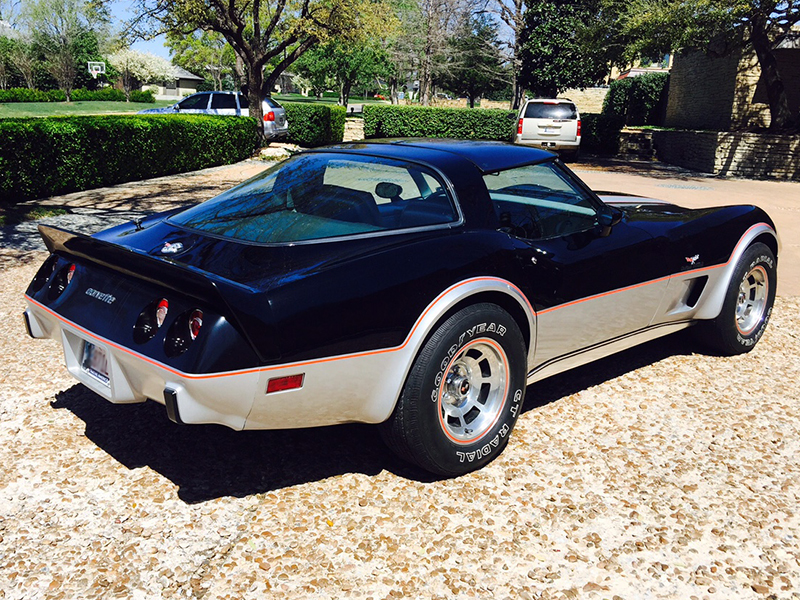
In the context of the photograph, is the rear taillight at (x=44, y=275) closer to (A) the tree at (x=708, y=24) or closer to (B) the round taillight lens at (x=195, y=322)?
(B) the round taillight lens at (x=195, y=322)

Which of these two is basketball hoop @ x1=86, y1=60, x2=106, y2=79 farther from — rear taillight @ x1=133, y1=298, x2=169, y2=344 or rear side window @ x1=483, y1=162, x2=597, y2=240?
rear taillight @ x1=133, y1=298, x2=169, y2=344

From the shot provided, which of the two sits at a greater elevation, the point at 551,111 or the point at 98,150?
the point at 551,111

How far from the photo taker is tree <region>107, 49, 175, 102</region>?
6562 cm

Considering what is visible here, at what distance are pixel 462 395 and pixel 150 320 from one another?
1.39 m

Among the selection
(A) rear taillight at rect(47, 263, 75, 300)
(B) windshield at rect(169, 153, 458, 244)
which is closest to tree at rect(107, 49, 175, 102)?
(B) windshield at rect(169, 153, 458, 244)

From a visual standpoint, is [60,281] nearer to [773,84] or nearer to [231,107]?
[231,107]

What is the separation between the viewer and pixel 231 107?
20.6 meters

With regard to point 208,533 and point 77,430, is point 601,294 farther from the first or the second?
point 77,430

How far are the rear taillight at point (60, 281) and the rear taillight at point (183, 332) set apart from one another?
35.2 inches

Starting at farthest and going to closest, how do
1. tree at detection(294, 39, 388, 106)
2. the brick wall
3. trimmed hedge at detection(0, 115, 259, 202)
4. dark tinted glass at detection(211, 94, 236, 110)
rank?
1. tree at detection(294, 39, 388, 106)
2. the brick wall
3. dark tinted glass at detection(211, 94, 236, 110)
4. trimmed hedge at detection(0, 115, 259, 202)

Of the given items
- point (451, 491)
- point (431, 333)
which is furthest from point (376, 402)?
point (451, 491)

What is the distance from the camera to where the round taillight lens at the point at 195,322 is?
2.57 m

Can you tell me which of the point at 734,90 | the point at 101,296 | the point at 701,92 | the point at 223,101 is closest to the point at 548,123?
the point at 734,90

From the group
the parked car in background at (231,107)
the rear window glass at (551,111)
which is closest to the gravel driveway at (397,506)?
the rear window glass at (551,111)
